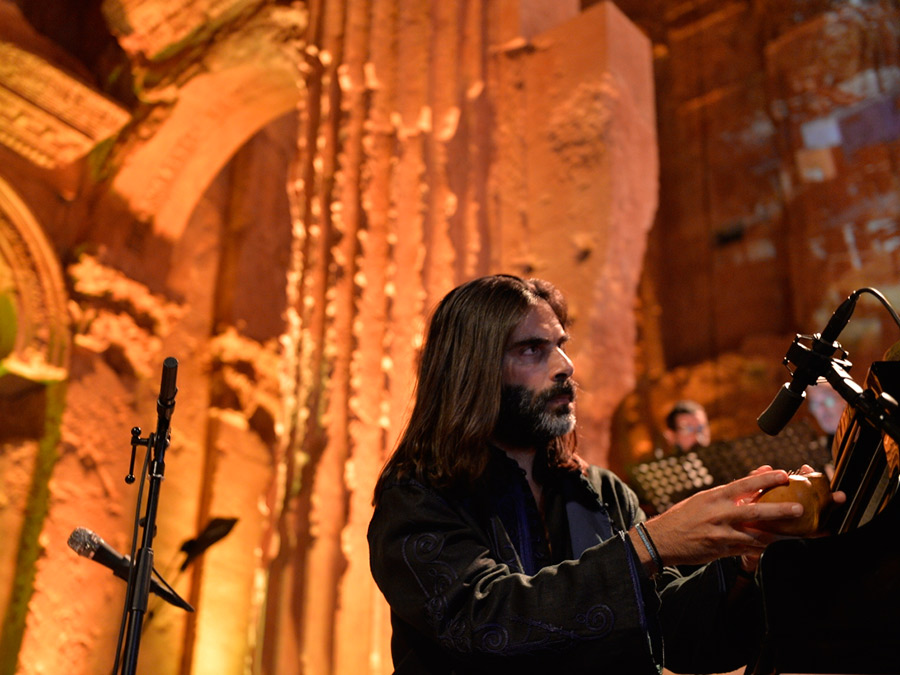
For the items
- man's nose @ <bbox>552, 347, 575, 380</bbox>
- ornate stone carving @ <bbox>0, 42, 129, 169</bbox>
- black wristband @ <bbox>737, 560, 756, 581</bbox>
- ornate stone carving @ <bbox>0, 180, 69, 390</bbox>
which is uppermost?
ornate stone carving @ <bbox>0, 42, 129, 169</bbox>

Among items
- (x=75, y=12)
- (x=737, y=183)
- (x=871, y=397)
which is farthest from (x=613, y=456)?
Answer: (x=871, y=397)

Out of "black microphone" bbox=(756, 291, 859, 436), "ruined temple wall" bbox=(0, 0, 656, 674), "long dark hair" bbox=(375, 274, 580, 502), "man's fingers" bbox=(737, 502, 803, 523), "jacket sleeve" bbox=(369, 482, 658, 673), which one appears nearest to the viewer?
"man's fingers" bbox=(737, 502, 803, 523)

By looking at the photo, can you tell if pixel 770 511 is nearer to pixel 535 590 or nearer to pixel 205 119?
pixel 535 590

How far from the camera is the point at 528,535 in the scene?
71.8 inches

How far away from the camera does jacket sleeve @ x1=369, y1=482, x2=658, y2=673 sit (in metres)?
1.37

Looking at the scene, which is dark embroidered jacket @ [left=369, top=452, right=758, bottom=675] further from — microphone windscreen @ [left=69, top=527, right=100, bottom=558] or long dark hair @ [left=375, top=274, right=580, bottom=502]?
microphone windscreen @ [left=69, top=527, right=100, bottom=558]

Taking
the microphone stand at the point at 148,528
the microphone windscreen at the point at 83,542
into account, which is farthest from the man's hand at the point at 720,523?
the microphone windscreen at the point at 83,542

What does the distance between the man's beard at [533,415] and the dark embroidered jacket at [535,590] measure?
0.23 feet

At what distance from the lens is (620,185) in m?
3.56

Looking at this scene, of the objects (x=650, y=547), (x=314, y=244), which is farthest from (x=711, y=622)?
(x=314, y=244)

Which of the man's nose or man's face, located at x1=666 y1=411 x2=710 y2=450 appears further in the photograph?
man's face, located at x1=666 y1=411 x2=710 y2=450

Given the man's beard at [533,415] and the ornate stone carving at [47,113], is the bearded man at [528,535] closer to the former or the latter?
the man's beard at [533,415]

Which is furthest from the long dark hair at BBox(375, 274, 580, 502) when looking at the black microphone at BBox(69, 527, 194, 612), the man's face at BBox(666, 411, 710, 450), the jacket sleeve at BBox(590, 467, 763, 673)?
the man's face at BBox(666, 411, 710, 450)

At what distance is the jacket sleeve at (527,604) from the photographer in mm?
1373
